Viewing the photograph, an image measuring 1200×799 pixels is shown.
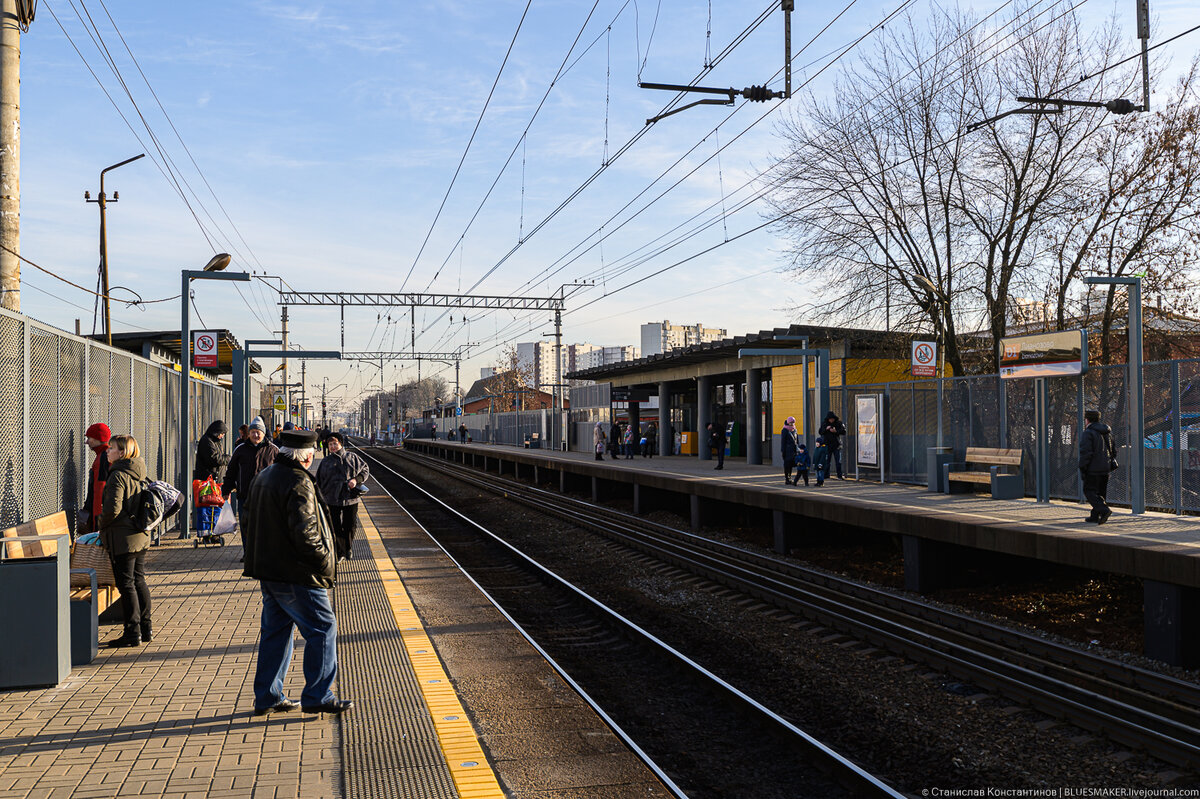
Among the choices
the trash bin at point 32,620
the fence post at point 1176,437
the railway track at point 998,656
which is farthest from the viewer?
the fence post at point 1176,437

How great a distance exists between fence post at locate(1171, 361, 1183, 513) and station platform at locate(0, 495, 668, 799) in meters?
9.50

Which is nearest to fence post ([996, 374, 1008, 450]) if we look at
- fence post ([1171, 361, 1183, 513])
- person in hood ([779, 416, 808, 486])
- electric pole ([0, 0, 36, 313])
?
fence post ([1171, 361, 1183, 513])

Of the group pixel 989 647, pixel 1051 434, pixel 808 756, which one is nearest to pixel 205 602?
pixel 808 756

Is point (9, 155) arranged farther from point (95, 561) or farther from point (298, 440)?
point (298, 440)

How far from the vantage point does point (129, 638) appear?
7.14 metres

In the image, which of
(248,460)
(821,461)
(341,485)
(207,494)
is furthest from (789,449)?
(248,460)

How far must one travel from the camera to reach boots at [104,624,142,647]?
7.12 m

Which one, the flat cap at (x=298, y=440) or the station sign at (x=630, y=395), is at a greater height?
the station sign at (x=630, y=395)

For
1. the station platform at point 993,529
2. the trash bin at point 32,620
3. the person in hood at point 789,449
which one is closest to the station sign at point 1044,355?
the station platform at point 993,529

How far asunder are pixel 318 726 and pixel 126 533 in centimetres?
277

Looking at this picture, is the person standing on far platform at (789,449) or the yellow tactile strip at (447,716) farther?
the person standing on far platform at (789,449)

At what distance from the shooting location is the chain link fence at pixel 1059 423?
40.9 ft

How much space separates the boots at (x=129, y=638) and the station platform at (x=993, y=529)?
8.58 meters

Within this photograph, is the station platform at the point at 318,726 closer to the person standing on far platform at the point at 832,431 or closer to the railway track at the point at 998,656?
the railway track at the point at 998,656
